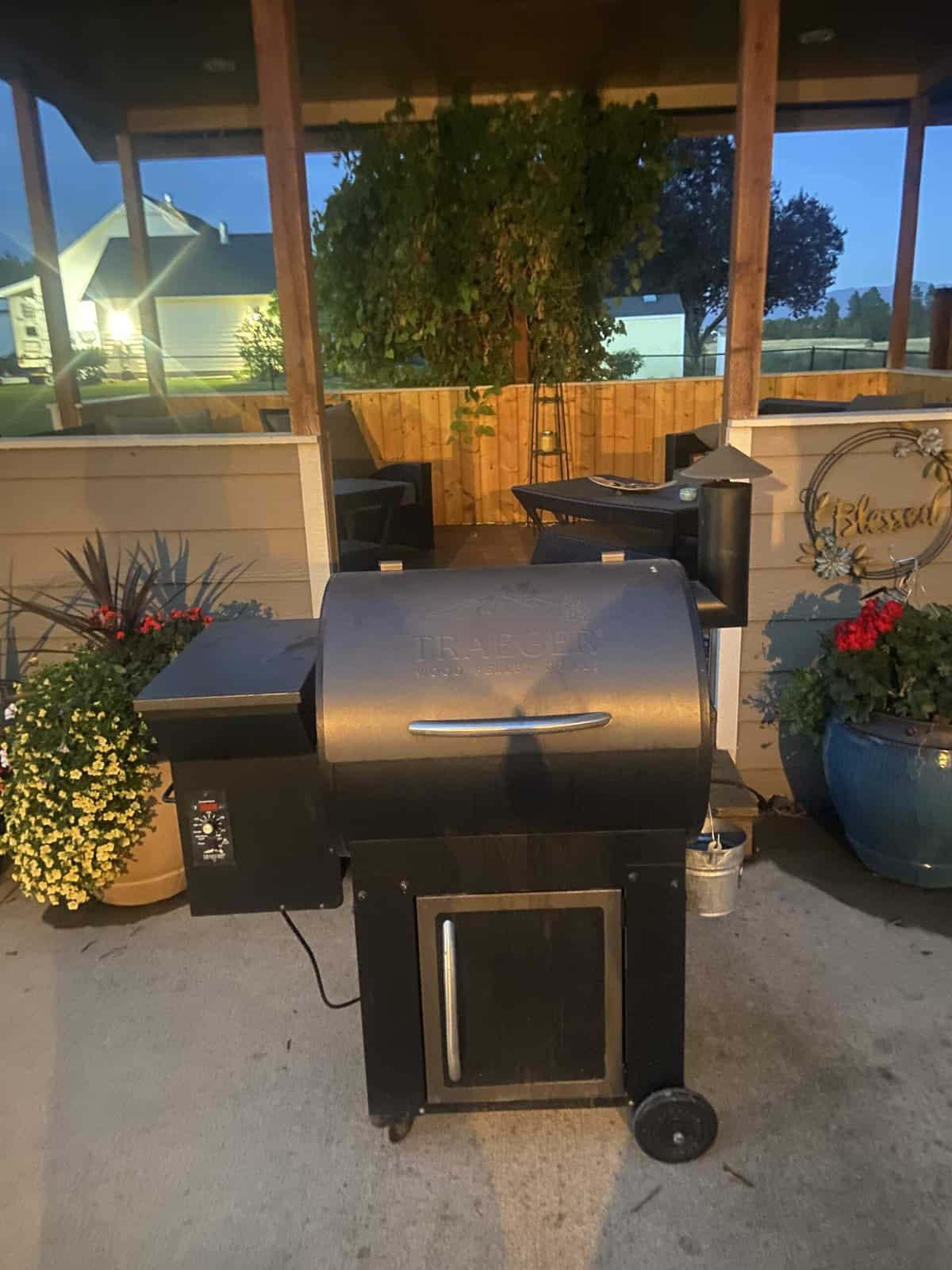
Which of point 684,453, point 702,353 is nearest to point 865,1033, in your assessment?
point 684,453

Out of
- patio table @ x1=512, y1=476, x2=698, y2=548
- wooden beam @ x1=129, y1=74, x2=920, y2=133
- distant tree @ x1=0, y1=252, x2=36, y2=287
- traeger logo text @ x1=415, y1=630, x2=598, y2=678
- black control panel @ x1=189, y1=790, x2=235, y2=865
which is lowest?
black control panel @ x1=189, y1=790, x2=235, y2=865

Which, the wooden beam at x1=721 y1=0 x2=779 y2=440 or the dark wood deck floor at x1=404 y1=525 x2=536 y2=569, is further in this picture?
the dark wood deck floor at x1=404 y1=525 x2=536 y2=569

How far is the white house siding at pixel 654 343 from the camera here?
261 inches

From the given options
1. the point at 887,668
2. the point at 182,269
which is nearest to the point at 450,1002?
the point at 887,668

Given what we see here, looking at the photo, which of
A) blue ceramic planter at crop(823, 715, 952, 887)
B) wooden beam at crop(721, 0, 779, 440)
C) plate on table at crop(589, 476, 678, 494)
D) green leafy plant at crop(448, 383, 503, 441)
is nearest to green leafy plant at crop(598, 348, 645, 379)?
green leafy plant at crop(448, 383, 503, 441)

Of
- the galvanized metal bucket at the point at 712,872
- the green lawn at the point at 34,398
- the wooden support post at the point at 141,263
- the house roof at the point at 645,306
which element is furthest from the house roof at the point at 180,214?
the galvanized metal bucket at the point at 712,872

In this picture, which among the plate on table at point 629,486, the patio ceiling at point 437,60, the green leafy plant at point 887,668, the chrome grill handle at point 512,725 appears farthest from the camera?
the patio ceiling at point 437,60

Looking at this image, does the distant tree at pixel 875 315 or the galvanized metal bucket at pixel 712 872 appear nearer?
the galvanized metal bucket at pixel 712 872

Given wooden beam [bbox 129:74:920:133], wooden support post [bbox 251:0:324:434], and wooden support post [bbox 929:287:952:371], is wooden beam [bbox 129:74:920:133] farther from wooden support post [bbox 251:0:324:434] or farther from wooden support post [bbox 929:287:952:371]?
wooden support post [bbox 251:0:324:434]

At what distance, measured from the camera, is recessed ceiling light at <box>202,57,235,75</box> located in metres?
4.94

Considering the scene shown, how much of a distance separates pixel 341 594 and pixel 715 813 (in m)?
1.51

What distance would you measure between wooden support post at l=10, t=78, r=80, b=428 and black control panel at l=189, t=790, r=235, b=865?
417 centimetres

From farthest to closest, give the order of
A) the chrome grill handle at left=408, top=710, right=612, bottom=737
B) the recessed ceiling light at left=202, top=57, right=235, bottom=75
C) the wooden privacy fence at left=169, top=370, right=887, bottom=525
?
1. the wooden privacy fence at left=169, top=370, right=887, bottom=525
2. the recessed ceiling light at left=202, top=57, right=235, bottom=75
3. the chrome grill handle at left=408, top=710, right=612, bottom=737

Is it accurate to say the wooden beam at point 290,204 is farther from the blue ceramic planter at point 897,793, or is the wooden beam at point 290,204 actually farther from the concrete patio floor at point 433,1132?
the blue ceramic planter at point 897,793
